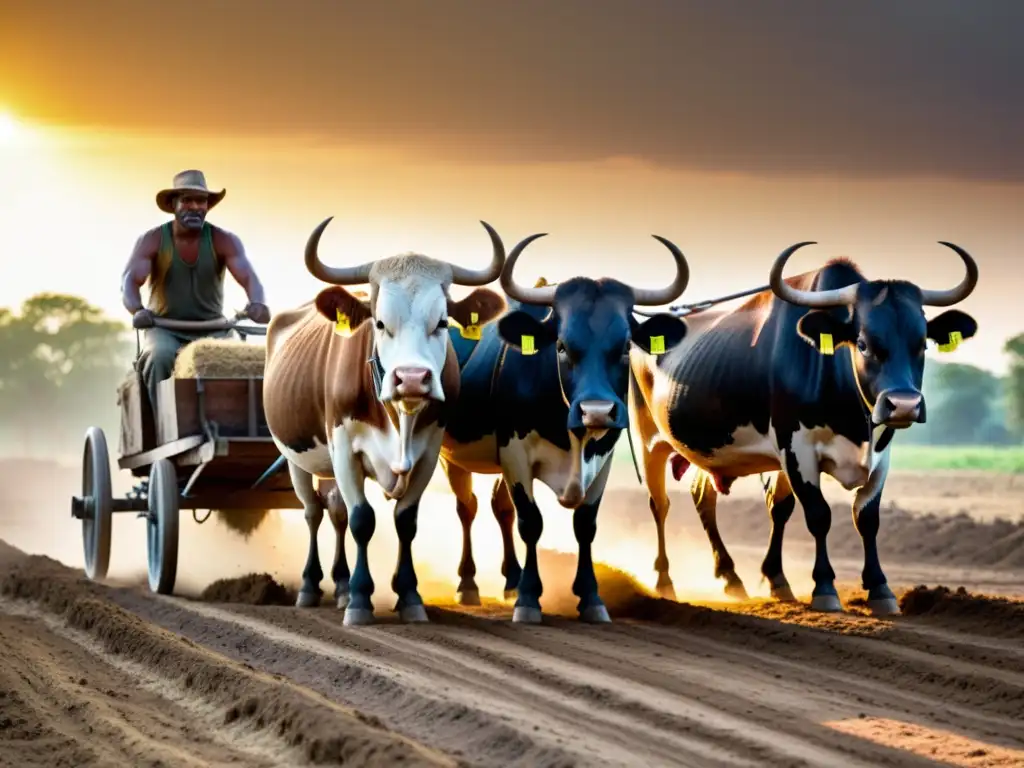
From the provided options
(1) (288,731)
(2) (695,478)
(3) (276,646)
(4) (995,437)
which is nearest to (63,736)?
(1) (288,731)

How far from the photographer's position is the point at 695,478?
1528cm

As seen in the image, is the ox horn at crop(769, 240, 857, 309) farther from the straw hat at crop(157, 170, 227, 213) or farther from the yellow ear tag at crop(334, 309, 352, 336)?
the straw hat at crop(157, 170, 227, 213)

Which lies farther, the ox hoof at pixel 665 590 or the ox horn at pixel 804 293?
the ox hoof at pixel 665 590

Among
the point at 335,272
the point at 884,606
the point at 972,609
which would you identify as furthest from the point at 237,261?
the point at 972,609

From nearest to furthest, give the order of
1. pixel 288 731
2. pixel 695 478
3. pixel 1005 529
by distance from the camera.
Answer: pixel 288 731, pixel 695 478, pixel 1005 529

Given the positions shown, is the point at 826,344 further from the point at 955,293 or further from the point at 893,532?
the point at 893,532

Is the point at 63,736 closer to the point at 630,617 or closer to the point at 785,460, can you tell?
the point at 630,617

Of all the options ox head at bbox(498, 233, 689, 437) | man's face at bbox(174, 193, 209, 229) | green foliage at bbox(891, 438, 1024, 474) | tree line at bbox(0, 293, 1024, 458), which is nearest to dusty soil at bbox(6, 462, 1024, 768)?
ox head at bbox(498, 233, 689, 437)

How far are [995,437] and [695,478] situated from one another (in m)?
45.9

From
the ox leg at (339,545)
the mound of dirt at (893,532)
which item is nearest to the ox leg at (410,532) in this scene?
the ox leg at (339,545)

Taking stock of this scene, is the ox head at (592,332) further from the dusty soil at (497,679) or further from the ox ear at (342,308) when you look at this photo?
the dusty soil at (497,679)

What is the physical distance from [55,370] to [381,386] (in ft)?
182

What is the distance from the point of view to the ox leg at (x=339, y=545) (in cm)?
1301

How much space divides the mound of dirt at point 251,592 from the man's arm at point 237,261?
96.9 inches
